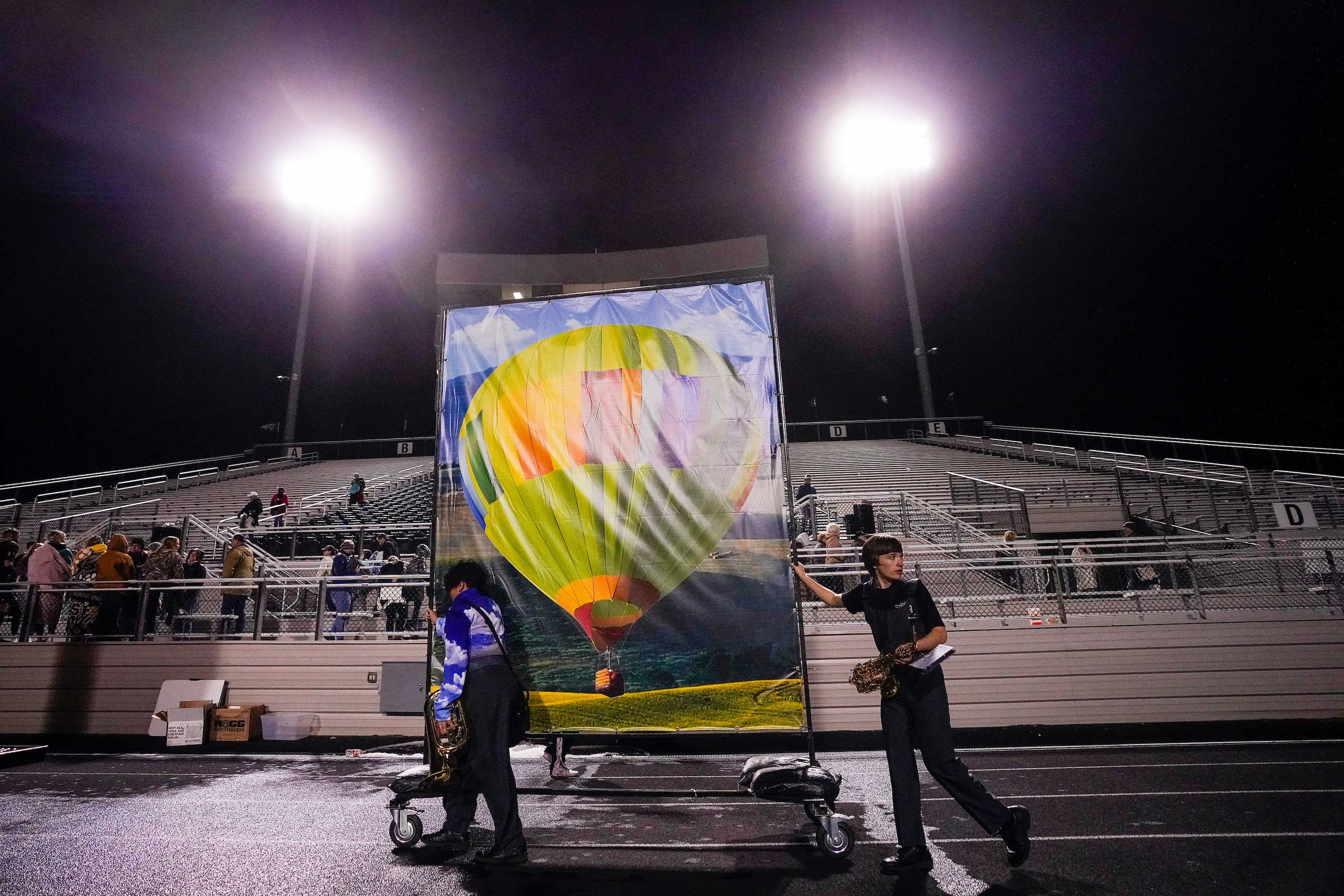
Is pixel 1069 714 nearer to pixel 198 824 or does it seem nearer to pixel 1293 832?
pixel 1293 832

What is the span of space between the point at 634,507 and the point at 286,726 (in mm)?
6483

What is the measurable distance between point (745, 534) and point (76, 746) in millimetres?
9353

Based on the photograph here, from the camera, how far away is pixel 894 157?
32.1 metres

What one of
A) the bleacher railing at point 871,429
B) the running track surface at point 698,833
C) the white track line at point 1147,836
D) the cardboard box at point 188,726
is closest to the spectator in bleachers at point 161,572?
the cardboard box at point 188,726

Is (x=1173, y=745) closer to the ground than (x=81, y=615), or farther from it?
closer to the ground

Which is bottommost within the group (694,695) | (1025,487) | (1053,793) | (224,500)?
(1053,793)

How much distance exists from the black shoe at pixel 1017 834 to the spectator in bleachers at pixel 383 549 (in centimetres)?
1011

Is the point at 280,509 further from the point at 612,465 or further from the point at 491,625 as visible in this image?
the point at 491,625

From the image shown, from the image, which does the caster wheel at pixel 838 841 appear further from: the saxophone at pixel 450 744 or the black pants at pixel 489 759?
the saxophone at pixel 450 744

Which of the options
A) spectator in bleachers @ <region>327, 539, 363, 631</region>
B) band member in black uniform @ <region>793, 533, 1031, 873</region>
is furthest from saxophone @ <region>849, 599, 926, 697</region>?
spectator in bleachers @ <region>327, 539, 363, 631</region>

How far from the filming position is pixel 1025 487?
17891 mm

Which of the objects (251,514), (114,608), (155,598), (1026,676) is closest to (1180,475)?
(1026,676)

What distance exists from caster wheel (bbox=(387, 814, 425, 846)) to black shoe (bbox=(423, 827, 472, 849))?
8 cm

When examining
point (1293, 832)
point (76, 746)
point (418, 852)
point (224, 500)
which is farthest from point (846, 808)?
point (224, 500)
